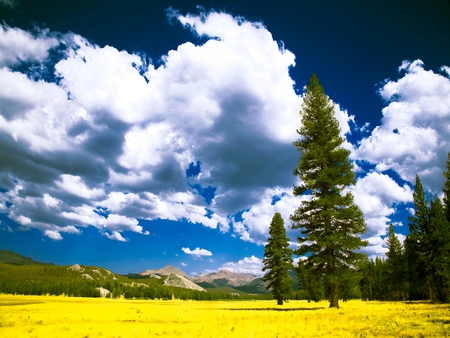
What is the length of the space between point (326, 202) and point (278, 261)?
30.3 metres

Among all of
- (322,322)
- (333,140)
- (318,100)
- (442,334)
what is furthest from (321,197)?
(442,334)

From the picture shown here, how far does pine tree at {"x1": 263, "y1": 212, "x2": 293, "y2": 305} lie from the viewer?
49.0 m

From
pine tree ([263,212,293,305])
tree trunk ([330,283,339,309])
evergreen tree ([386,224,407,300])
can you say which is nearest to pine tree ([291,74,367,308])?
tree trunk ([330,283,339,309])

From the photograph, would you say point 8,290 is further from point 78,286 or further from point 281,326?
point 281,326

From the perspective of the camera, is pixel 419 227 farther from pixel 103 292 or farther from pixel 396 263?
pixel 103 292

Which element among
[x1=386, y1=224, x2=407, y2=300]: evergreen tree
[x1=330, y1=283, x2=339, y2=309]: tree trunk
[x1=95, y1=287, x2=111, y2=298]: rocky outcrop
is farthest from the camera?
[x1=95, y1=287, x2=111, y2=298]: rocky outcrop

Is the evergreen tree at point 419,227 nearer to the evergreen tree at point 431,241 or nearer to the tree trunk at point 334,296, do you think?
the evergreen tree at point 431,241

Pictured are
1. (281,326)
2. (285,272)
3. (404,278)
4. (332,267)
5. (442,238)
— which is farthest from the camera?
(404,278)

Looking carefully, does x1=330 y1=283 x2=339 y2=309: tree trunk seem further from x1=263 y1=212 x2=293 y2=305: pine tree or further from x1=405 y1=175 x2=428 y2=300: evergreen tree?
x1=405 y1=175 x2=428 y2=300: evergreen tree

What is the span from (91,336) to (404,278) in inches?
3069

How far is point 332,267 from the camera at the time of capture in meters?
23.2

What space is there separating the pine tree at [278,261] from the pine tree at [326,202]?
26.4 meters

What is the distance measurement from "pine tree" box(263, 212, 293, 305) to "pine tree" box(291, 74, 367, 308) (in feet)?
86.6

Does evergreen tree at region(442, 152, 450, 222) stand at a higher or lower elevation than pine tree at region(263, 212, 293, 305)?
higher
